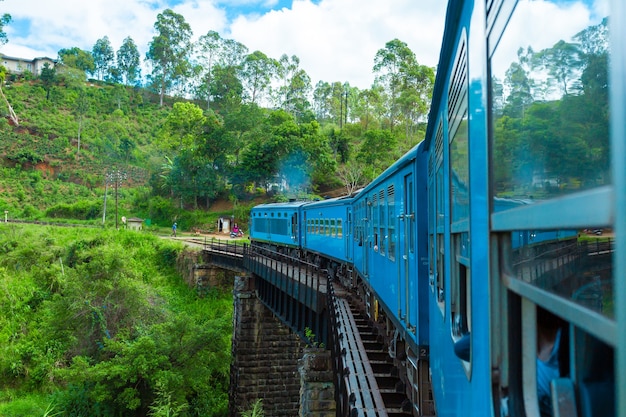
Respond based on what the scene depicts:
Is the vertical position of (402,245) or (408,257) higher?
(402,245)

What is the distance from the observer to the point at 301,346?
71.2 feet

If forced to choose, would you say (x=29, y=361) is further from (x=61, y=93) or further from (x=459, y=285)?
(x=61, y=93)

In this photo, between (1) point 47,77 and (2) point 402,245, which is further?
(1) point 47,77

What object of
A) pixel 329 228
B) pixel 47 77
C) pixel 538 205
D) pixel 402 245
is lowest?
pixel 402 245

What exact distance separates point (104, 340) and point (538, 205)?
800 inches

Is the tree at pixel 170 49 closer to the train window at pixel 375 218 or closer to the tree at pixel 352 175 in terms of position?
the tree at pixel 352 175

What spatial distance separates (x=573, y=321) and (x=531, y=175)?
16.3 inches

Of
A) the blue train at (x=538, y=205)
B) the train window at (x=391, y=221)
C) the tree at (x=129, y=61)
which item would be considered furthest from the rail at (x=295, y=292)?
the tree at (x=129, y=61)

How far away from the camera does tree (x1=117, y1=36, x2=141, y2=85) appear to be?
86.9 meters

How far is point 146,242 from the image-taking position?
34688 millimetres

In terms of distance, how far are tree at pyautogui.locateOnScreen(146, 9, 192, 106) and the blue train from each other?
263 feet

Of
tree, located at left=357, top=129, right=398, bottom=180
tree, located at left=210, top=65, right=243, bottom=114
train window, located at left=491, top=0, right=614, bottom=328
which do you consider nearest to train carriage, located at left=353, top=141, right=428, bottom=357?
train window, located at left=491, top=0, right=614, bottom=328

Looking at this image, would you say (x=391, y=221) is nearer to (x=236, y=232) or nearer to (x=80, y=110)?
(x=236, y=232)

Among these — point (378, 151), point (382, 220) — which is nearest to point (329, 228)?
point (382, 220)
